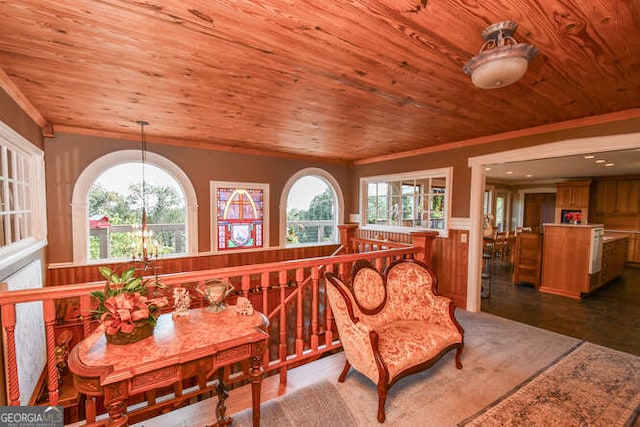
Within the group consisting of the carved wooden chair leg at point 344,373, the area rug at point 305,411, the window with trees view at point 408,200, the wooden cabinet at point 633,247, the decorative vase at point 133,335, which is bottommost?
the area rug at point 305,411

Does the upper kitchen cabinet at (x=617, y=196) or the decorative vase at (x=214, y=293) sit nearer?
the decorative vase at (x=214, y=293)

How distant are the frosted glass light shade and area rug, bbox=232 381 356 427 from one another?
7.41 ft

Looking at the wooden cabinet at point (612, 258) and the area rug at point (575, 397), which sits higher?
the wooden cabinet at point (612, 258)

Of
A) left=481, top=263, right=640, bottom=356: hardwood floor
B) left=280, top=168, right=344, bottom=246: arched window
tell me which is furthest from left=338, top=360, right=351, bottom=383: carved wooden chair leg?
left=280, top=168, right=344, bottom=246: arched window

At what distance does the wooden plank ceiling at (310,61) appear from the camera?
138 centimetres

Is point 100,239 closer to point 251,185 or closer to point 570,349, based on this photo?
point 251,185

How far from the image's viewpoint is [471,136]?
3.86m

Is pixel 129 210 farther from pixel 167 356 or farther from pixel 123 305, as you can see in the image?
pixel 167 356

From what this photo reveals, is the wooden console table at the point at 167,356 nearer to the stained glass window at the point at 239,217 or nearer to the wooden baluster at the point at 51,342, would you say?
the wooden baluster at the point at 51,342

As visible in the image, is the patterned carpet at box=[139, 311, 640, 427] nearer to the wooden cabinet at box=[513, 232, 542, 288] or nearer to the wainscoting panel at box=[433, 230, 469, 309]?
the wainscoting panel at box=[433, 230, 469, 309]

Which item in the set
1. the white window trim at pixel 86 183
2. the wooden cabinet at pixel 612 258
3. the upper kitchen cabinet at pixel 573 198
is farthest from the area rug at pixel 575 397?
the upper kitchen cabinet at pixel 573 198

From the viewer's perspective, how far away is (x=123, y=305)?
4.34 feet

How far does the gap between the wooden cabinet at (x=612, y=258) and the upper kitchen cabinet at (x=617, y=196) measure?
7.14 feet

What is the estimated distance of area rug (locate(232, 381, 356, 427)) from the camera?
1.82m
